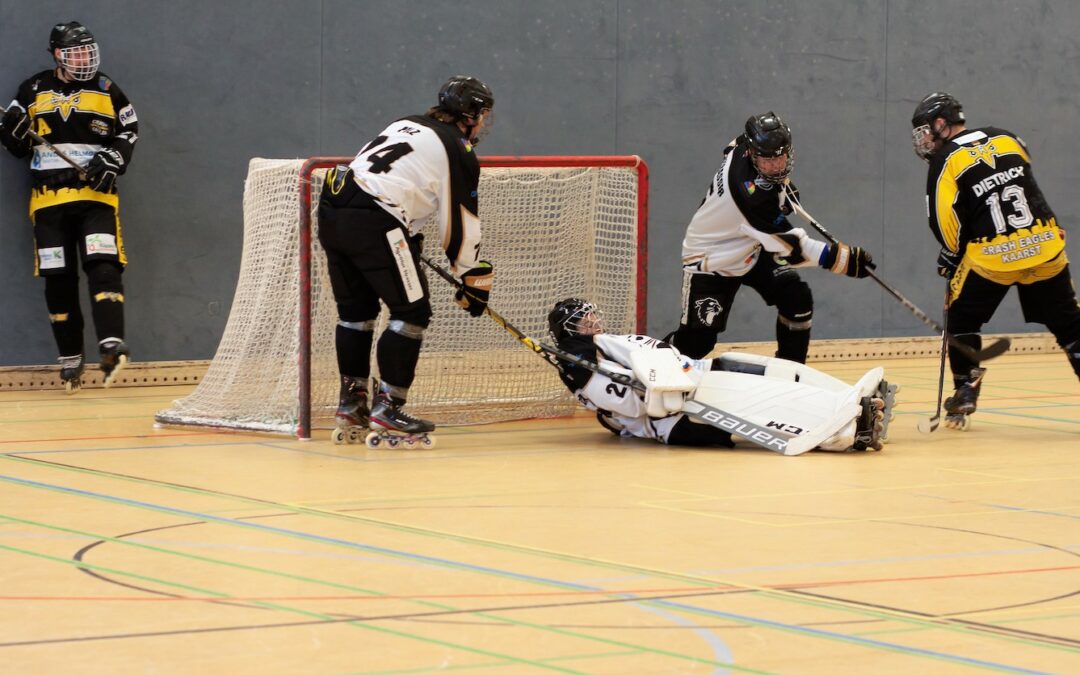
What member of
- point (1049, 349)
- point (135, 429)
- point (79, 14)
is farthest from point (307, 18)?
point (1049, 349)

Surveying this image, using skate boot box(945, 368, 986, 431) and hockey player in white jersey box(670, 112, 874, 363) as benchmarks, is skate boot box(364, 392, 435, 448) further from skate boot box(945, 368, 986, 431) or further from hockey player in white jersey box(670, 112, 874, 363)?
skate boot box(945, 368, 986, 431)

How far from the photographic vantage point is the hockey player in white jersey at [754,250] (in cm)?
759

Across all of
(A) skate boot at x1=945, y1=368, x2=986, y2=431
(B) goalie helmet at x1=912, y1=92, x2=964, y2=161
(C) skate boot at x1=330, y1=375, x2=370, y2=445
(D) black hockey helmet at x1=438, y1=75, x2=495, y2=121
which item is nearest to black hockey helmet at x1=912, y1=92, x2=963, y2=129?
(B) goalie helmet at x1=912, y1=92, x2=964, y2=161

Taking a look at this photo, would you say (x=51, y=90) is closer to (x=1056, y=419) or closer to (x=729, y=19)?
(x=729, y=19)

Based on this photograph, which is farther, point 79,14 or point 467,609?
point 79,14

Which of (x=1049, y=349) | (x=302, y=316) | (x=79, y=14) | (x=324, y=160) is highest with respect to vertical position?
(x=79, y=14)

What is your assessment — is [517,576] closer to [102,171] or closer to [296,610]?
[296,610]

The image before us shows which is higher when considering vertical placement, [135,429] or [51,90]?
[51,90]

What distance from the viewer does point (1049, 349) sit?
12.5 meters

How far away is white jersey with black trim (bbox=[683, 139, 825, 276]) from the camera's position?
7648mm

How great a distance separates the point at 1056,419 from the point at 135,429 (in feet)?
14.3

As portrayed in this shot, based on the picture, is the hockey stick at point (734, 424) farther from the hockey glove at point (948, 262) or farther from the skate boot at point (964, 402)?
the hockey glove at point (948, 262)

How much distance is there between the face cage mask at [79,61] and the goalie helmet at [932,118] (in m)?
4.19

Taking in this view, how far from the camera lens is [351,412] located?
7.01 meters
